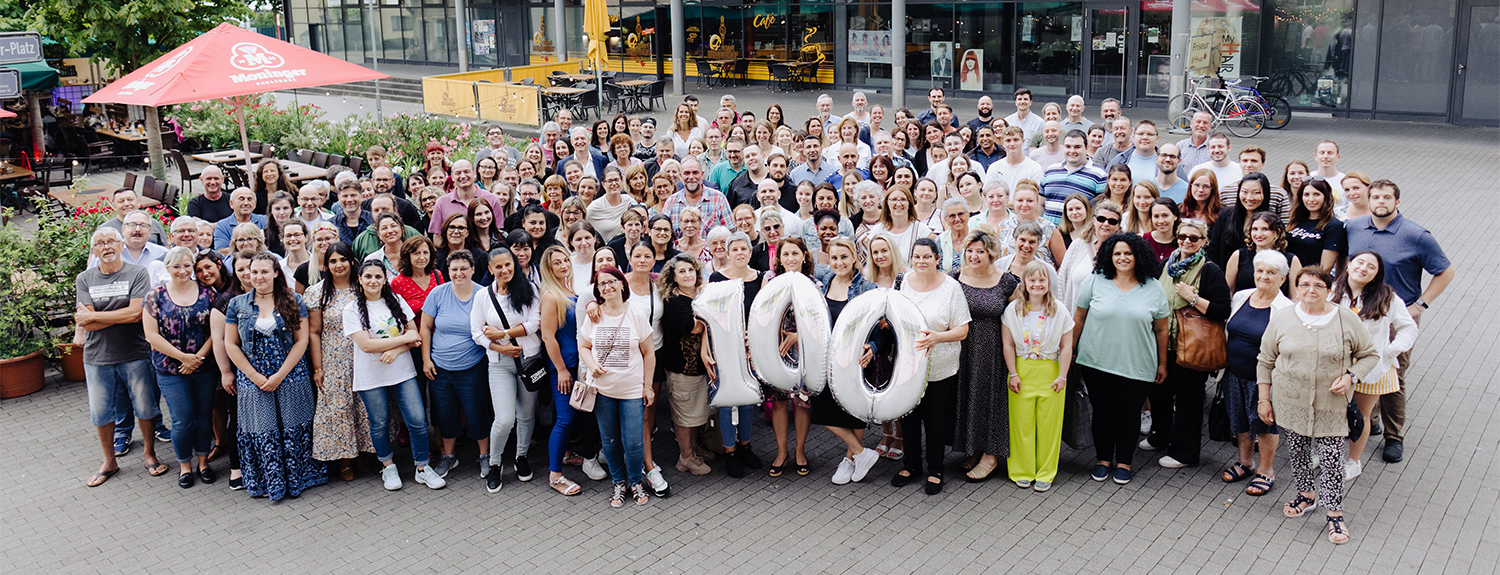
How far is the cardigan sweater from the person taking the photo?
18.8 feet

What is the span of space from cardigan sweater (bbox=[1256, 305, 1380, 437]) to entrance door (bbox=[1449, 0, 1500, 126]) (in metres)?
17.9

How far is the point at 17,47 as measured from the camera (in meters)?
8.51

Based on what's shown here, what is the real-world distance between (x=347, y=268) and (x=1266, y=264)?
5294mm

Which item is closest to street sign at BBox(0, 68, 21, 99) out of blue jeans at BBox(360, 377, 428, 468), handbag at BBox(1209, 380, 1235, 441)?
blue jeans at BBox(360, 377, 428, 468)

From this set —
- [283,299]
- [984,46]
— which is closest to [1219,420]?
[283,299]

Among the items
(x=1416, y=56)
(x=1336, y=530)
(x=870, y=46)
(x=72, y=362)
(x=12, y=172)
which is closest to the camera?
(x=1336, y=530)

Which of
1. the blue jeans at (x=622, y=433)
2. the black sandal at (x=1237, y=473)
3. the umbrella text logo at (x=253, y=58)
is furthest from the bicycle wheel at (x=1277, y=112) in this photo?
the blue jeans at (x=622, y=433)

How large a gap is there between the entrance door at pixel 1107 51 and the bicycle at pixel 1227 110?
14.1 feet

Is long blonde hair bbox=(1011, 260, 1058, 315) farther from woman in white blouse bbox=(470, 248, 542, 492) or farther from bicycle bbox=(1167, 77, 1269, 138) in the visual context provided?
bicycle bbox=(1167, 77, 1269, 138)

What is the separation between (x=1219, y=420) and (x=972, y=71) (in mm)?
21222

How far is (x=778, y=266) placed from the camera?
7176mm

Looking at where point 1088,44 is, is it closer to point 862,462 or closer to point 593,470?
point 862,462

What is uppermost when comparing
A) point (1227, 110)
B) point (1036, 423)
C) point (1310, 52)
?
point (1310, 52)

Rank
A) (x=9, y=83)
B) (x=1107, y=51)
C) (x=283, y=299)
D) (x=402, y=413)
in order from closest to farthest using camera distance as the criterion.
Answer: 1. (x=283, y=299)
2. (x=402, y=413)
3. (x=9, y=83)
4. (x=1107, y=51)
